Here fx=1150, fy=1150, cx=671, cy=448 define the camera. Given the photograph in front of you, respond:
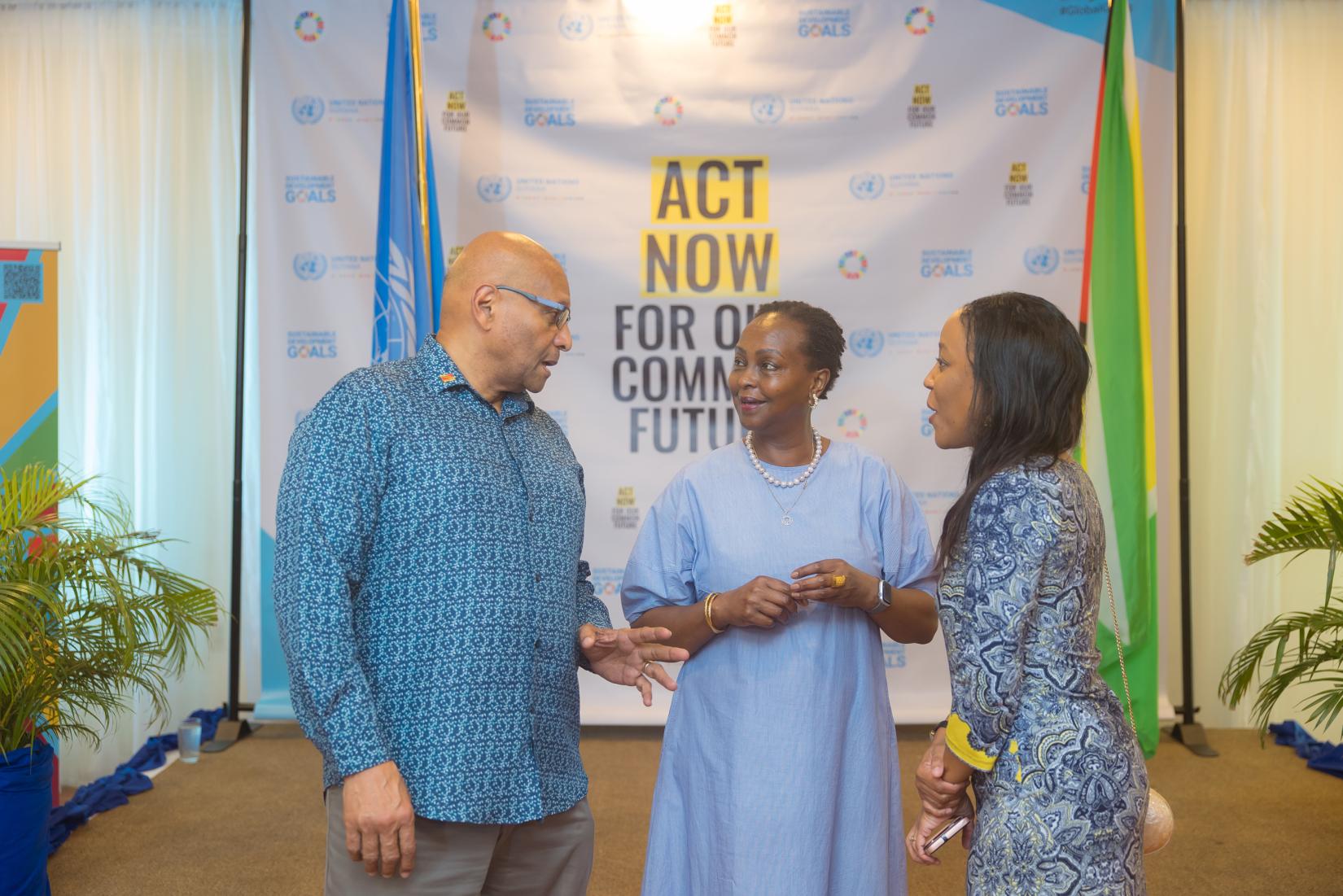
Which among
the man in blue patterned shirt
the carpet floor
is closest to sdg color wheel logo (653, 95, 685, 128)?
the carpet floor

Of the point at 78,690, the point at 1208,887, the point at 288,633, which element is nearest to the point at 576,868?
the point at 288,633

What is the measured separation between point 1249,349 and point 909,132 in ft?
5.96

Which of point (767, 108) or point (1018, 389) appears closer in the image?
point (1018, 389)

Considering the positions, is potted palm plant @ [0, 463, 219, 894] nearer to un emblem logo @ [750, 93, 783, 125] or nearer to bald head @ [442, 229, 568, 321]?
bald head @ [442, 229, 568, 321]

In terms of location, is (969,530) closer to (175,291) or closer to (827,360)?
(827,360)

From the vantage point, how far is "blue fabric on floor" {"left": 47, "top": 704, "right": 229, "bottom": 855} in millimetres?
3670

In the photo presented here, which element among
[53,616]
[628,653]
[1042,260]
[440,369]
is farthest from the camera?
[1042,260]

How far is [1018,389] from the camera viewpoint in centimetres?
162

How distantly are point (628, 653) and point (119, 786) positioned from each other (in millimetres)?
3068

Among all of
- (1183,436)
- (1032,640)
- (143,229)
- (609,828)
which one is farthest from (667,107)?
(1032,640)

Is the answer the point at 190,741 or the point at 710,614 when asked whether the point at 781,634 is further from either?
the point at 190,741

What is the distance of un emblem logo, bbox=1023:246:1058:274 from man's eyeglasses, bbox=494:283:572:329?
3.34 meters

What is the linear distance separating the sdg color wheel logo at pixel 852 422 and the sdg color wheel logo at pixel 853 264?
56 cm

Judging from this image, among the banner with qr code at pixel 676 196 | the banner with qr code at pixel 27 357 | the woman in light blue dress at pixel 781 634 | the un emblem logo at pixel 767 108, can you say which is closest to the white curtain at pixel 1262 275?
the banner with qr code at pixel 676 196
